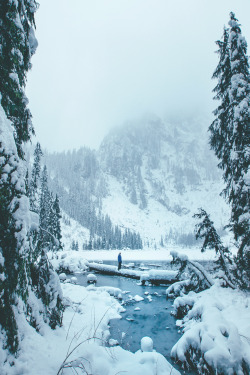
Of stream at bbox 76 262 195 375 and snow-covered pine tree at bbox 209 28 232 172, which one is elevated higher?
snow-covered pine tree at bbox 209 28 232 172

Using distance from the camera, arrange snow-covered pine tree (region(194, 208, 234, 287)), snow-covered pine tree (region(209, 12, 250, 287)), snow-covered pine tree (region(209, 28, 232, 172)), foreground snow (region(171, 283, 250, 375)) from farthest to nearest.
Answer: snow-covered pine tree (region(194, 208, 234, 287)) < snow-covered pine tree (region(209, 28, 232, 172)) < snow-covered pine tree (region(209, 12, 250, 287)) < foreground snow (region(171, 283, 250, 375))

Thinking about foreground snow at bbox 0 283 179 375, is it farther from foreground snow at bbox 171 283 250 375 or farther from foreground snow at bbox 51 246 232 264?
foreground snow at bbox 51 246 232 264

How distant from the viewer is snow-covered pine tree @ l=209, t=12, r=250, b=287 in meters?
8.30

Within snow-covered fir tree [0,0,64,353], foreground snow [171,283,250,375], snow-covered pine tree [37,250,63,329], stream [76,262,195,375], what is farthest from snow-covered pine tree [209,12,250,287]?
snow-covered fir tree [0,0,64,353]

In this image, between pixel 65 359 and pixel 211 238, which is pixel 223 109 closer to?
pixel 211 238

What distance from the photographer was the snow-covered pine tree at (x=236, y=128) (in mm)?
8302

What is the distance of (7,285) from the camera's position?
2832mm

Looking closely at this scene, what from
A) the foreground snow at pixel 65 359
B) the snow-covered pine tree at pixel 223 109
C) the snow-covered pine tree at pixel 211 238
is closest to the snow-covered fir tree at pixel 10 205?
the foreground snow at pixel 65 359

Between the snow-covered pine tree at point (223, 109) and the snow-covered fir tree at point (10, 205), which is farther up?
the snow-covered pine tree at point (223, 109)

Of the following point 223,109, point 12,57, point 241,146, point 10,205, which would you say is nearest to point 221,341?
point 10,205

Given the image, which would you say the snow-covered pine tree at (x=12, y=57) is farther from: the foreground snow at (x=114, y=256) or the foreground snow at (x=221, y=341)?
the foreground snow at (x=114, y=256)

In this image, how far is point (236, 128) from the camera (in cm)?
875

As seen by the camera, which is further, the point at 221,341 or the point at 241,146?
the point at 241,146

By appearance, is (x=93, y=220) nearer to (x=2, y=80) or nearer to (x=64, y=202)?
(x=64, y=202)
